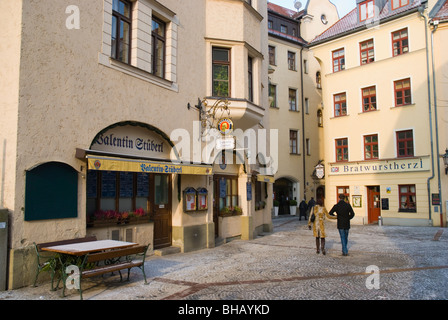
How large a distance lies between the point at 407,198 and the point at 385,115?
17.3ft

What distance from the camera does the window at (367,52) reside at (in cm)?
2439

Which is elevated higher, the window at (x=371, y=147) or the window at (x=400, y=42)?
the window at (x=400, y=42)

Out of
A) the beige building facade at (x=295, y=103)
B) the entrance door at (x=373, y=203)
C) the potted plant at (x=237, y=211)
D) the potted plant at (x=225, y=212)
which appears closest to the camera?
the potted plant at (x=225, y=212)

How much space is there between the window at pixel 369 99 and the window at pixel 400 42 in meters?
2.56

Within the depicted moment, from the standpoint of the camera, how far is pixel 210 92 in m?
13.2

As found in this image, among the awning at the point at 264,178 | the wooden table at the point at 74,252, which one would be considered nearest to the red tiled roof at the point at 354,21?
the awning at the point at 264,178

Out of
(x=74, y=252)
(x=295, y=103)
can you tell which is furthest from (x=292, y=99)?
(x=74, y=252)

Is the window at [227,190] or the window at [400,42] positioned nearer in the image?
the window at [227,190]

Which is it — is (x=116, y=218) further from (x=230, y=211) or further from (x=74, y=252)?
(x=230, y=211)

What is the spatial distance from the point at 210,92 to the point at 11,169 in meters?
7.50

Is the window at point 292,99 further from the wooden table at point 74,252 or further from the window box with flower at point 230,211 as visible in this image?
the wooden table at point 74,252

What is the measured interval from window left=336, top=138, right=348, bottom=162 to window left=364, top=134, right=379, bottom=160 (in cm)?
140

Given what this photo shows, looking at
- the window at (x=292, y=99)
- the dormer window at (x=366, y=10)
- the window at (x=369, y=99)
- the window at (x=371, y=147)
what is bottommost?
the window at (x=371, y=147)
